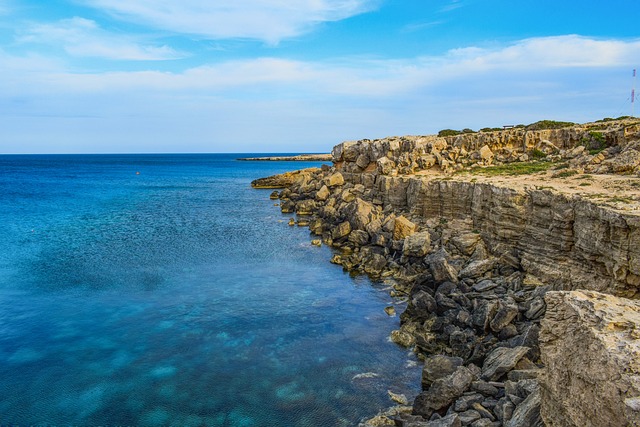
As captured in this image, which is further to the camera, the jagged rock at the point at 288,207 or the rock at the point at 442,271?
the jagged rock at the point at 288,207

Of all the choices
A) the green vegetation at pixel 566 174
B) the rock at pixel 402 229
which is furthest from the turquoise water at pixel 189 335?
the green vegetation at pixel 566 174

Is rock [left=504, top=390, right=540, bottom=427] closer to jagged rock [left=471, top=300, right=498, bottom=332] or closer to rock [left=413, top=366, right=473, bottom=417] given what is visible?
rock [left=413, top=366, right=473, bottom=417]

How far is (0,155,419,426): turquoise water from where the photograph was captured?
19344 mm

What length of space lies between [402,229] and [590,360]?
30.7m

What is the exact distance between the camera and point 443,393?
56.1ft

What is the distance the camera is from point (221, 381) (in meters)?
21.1

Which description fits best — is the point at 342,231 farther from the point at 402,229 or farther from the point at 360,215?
the point at 402,229

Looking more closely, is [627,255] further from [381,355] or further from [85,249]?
[85,249]

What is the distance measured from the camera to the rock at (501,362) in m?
17.6

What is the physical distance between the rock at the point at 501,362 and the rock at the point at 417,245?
1648 centimetres

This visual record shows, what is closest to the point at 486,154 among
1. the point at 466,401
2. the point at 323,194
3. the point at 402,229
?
the point at 402,229

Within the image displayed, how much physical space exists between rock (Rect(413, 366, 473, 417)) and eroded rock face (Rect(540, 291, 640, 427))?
5.17 m

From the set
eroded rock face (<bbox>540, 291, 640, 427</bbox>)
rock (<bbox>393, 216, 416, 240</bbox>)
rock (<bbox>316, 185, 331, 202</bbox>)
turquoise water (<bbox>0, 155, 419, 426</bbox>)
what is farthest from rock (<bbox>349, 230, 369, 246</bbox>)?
eroded rock face (<bbox>540, 291, 640, 427</bbox>)

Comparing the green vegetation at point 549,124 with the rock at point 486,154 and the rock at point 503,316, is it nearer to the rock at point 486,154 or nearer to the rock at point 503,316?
the rock at point 486,154
